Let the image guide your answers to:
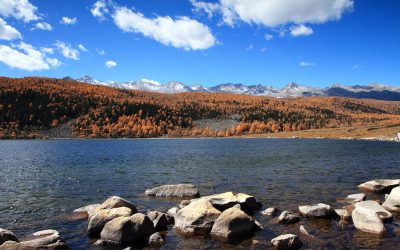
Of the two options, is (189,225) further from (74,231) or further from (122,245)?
(74,231)

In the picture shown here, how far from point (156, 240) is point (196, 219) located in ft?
11.3

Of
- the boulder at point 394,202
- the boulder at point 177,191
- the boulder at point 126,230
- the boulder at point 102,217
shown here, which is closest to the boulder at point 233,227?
the boulder at point 126,230

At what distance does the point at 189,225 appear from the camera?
25594 mm

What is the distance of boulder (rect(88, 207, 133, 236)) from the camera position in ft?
84.4

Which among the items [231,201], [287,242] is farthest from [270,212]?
[287,242]

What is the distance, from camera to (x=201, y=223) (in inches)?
1006

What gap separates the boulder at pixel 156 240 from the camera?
2338cm

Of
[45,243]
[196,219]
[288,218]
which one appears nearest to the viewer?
[45,243]

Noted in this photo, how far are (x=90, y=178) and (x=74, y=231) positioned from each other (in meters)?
30.3

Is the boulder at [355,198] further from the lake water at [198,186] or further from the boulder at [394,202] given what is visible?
the boulder at [394,202]

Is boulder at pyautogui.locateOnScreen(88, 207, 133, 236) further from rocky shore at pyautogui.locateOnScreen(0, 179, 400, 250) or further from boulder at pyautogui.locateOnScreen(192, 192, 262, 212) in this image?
boulder at pyautogui.locateOnScreen(192, 192, 262, 212)

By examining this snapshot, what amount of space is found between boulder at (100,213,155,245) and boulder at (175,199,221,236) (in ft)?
8.09

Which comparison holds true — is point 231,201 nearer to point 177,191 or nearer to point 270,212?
point 270,212

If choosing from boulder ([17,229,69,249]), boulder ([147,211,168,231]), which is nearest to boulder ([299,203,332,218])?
boulder ([147,211,168,231])
